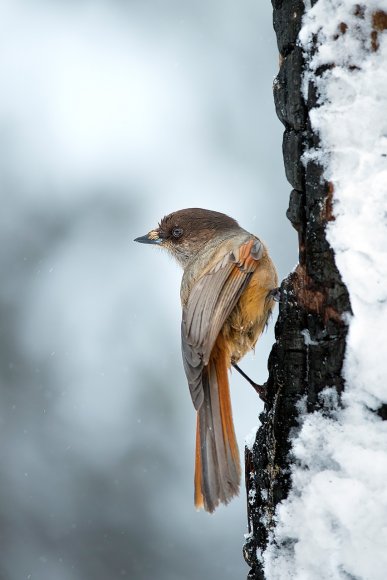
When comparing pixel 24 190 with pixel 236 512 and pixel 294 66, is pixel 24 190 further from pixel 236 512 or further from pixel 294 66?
pixel 294 66

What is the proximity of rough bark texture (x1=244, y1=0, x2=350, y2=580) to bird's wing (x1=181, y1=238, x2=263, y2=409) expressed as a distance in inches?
39.4

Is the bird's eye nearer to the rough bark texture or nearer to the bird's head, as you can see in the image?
the bird's head

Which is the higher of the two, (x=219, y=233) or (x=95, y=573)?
(x=219, y=233)

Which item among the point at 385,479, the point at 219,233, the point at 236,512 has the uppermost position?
the point at 219,233

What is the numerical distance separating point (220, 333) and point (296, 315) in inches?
52.4

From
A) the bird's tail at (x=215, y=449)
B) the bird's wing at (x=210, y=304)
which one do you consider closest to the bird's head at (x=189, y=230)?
the bird's wing at (x=210, y=304)

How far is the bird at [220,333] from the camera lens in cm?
365

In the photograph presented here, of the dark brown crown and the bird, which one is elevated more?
the dark brown crown

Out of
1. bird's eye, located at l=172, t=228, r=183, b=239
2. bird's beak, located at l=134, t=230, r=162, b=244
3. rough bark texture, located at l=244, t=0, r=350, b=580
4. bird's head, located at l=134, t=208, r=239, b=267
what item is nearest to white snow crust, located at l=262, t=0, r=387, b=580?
rough bark texture, located at l=244, t=0, r=350, b=580

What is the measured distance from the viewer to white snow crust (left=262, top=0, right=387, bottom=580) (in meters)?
2.50

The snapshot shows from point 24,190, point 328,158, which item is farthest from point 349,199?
point 24,190

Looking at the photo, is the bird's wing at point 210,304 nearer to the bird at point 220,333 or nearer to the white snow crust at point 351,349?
the bird at point 220,333

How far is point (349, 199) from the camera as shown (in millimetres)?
2670

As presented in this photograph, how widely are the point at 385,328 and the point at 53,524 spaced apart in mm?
5186
